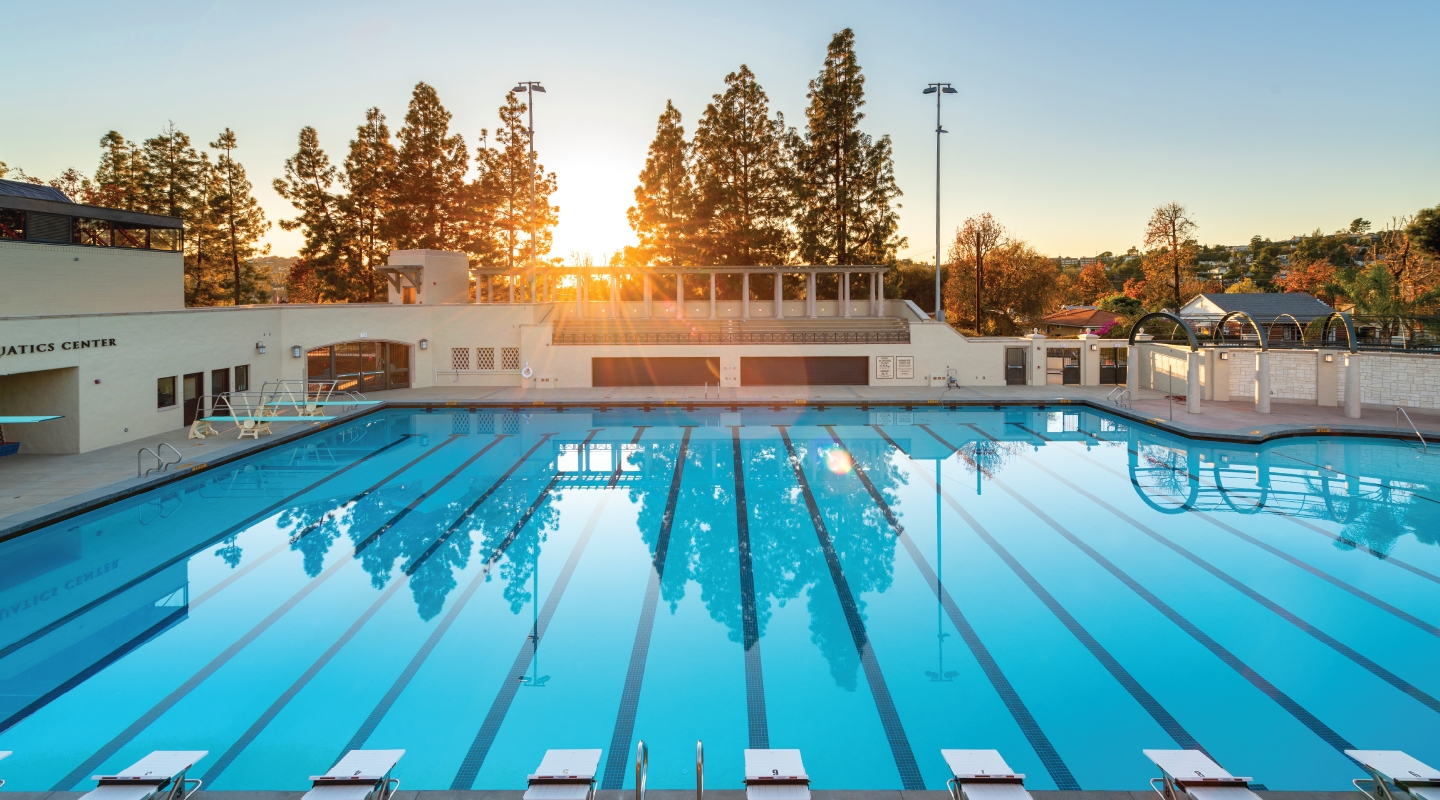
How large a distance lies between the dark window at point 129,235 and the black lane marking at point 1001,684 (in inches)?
893

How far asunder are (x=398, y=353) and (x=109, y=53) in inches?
481

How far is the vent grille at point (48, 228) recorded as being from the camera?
727 inches

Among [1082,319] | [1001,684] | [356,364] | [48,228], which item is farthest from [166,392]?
[1082,319]

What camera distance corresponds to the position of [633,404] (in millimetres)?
24844

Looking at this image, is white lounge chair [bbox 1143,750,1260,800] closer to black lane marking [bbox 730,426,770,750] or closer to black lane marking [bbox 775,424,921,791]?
black lane marking [bbox 775,424,921,791]

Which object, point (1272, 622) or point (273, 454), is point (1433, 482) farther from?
point (273, 454)

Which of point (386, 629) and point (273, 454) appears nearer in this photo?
point (386, 629)

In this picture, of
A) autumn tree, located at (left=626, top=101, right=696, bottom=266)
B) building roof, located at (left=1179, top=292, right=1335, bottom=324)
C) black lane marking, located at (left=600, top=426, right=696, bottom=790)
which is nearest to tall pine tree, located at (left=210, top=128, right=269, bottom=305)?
autumn tree, located at (left=626, top=101, right=696, bottom=266)

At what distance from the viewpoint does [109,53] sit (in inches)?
867

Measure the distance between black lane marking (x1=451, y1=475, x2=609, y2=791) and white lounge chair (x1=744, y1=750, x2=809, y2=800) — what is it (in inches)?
90.9

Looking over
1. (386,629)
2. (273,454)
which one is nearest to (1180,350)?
(386,629)

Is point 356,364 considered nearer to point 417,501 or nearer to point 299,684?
point 417,501

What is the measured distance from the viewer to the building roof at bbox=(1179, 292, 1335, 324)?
4369cm

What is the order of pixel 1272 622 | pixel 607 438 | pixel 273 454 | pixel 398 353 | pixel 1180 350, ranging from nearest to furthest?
pixel 1272 622 → pixel 273 454 → pixel 607 438 → pixel 1180 350 → pixel 398 353
